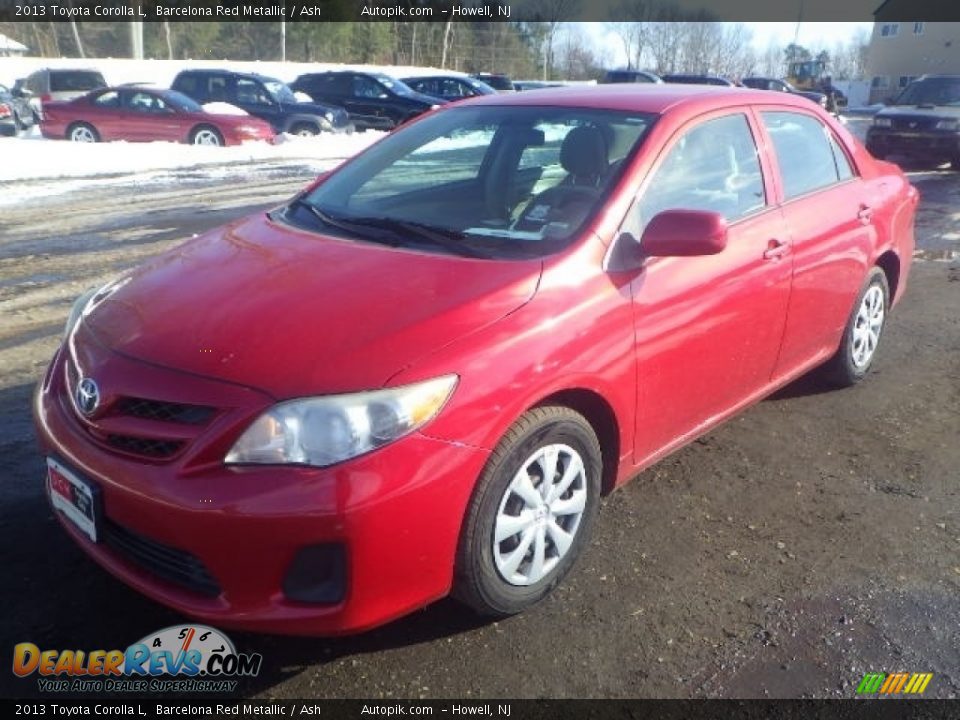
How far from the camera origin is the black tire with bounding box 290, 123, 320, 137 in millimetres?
19312

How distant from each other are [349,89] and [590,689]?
73.1 feet

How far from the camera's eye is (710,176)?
3.55 metres

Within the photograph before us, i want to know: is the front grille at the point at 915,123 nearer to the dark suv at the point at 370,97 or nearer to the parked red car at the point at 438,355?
the dark suv at the point at 370,97

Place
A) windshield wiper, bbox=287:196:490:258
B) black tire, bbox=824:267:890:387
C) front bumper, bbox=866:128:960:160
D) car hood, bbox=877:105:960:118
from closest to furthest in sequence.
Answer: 1. windshield wiper, bbox=287:196:490:258
2. black tire, bbox=824:267:890:387
3. front bumper, bbox=866:128:960:160
4. car hood, bbox=877:105:960:118

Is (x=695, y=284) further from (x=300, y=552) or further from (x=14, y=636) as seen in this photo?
(x=14, y=636)

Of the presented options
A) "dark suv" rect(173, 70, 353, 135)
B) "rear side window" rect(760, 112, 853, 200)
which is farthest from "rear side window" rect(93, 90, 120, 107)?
"rear side window" rect(760, 112, 853, 200)

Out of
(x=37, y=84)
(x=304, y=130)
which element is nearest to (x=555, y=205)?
(x=304, y=130)

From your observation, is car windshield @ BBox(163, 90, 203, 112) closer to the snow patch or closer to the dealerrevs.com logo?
the snow patch

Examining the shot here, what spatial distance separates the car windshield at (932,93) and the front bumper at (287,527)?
57.8ft

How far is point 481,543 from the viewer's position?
253 cm

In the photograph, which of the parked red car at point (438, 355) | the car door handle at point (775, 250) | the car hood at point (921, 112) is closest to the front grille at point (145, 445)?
the parked red car at point (438, 355)

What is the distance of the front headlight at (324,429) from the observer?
2256 millimetres

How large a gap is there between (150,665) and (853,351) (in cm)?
394

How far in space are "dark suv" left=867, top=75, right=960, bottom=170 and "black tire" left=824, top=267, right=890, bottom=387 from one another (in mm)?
12756
